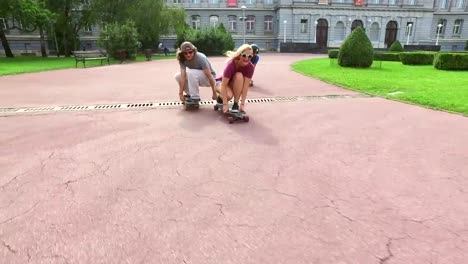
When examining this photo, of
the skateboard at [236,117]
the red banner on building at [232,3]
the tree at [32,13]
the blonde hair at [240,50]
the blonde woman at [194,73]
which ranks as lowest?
the skateboard at [236,117]

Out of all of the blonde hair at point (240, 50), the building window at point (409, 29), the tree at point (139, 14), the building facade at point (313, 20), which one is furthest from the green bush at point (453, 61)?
the building window at point (409, 29)

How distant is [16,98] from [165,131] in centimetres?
577

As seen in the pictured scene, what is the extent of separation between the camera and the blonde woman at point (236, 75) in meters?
5.77

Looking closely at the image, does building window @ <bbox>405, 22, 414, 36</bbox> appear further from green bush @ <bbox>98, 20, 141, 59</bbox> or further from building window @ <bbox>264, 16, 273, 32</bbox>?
green bush @ <bbox>98, 20, 141, 59</bbox>

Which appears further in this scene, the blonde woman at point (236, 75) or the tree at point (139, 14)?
the tree at point (139, 14)

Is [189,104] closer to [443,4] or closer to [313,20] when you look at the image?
[313,20]

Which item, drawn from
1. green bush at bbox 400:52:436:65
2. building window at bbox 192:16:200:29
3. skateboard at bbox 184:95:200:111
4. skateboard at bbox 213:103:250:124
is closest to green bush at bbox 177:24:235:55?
building window at bbox 192:16:200:29

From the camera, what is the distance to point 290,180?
12.0 ft

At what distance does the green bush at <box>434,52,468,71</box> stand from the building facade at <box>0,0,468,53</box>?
34.0 metres

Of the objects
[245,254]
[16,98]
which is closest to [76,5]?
[16,98]

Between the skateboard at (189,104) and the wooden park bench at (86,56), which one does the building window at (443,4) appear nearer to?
the wooden park bench at (86,56)

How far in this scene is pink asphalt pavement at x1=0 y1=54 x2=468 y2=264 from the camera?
8.18ft

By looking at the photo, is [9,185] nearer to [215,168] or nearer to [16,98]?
[215,168]

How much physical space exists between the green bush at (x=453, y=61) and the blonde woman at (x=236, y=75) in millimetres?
16786
